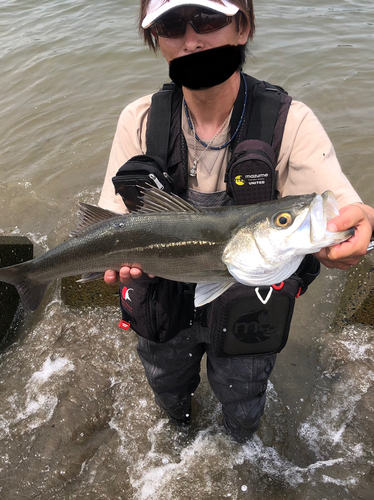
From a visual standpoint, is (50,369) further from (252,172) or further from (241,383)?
(252,172)

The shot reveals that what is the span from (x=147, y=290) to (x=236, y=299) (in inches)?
23.0

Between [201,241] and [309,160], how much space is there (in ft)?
2.61

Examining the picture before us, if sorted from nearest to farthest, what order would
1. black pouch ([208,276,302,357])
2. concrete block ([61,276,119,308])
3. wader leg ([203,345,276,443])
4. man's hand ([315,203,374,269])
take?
1. man's hand ([315,203,374,269])
2. black pouch ([208,276,302,357])
3. wader leg ([203,345,276,443])
4. concrete block ([61,276,119,308])

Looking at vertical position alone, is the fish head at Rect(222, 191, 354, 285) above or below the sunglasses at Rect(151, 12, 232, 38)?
below

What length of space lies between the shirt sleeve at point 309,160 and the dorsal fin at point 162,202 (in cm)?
65

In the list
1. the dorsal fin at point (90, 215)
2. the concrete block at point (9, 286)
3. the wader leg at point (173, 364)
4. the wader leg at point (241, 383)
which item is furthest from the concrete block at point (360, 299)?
the concrete block at point (9, 286)

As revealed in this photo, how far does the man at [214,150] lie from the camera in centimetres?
218

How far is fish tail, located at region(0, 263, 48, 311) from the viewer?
270 centimetres

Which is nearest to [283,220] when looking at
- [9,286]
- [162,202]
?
[162,202]

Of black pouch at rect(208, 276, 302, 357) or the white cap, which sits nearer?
the white cap

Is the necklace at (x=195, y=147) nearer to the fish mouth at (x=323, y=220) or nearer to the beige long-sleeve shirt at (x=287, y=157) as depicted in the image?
the beige long-sleeve shirt at (x=287, y=157)

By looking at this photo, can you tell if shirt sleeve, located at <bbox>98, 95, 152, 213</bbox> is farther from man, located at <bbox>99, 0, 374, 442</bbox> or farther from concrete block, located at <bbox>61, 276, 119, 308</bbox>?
concrete block, located at <bbox>61, 276, 119, 308</bbox>

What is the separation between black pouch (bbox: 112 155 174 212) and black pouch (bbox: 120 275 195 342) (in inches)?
20.7

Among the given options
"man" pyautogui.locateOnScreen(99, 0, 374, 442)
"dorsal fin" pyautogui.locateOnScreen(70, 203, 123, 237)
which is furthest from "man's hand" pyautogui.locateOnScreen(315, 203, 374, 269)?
"dorsal fin" pyautogui.locateOnScreen(70, 203, 123, 237)
